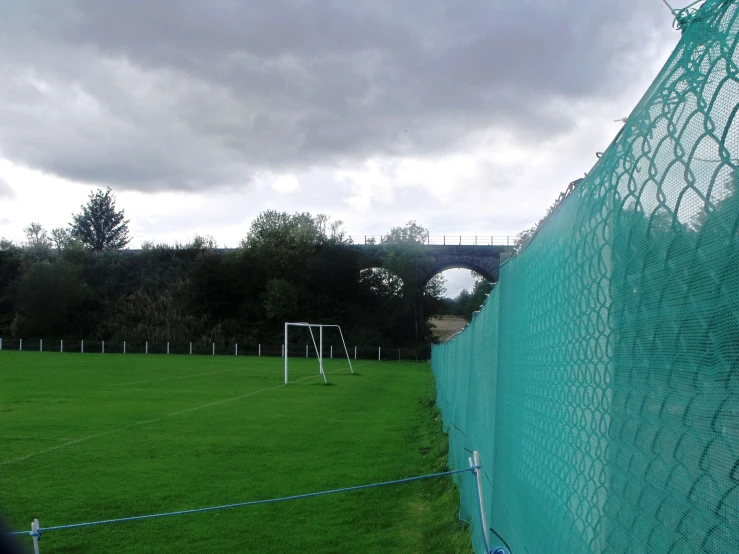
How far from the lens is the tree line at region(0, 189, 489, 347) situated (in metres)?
56.5

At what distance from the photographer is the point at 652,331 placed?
5.22ft

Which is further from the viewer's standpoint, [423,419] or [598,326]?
[423,419]

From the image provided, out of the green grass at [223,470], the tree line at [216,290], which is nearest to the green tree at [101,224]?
the tree line at [216,290]

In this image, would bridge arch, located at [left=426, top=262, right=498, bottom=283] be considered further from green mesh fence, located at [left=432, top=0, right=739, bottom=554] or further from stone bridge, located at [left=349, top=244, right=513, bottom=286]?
green mesh fence, located at [left=432, top=0, right=739, bottom=554]

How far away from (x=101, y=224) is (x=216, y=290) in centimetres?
5607

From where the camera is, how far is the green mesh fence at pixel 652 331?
1274 mm

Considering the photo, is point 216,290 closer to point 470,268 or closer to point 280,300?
point 280,300

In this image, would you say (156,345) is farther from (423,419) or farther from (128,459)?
(128,459)

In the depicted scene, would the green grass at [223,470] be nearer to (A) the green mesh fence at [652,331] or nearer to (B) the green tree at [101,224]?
(A) the green mesh fence at [652,331]

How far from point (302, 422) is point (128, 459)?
16.4 ft

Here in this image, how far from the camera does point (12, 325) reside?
183 ft

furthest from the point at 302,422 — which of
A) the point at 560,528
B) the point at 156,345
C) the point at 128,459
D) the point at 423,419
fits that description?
the point at 156,345

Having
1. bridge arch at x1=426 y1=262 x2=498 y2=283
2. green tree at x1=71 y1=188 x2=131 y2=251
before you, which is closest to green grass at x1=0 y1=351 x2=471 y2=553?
bridge arch at x1=426 y1=262 x2=498 y2=283

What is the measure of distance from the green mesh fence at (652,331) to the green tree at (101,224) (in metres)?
110
